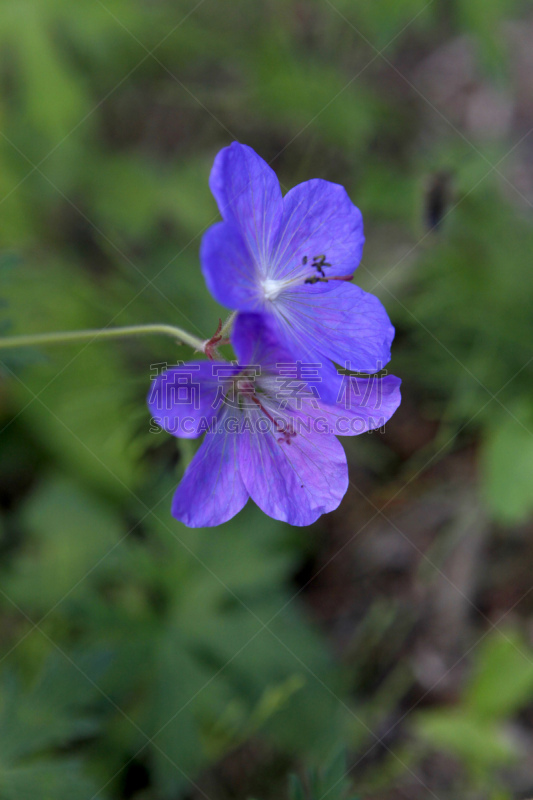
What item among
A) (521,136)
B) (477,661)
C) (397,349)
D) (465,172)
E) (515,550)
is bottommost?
(477,661)

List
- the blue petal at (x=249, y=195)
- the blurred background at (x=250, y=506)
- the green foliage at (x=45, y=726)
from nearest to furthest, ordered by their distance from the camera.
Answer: the blue petal at (x=249, y=195), the green foliage at (x=45, y=726), the blurred background at (x=250, y=506)

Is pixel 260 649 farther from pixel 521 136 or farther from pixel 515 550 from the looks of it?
pixel 521 136

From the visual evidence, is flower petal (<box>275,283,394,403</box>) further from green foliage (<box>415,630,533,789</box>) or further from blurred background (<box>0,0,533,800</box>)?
green foliage (<box>415,630,533,789</box>)

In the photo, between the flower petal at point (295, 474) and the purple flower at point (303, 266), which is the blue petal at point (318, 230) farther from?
the flower petal at point (295, 474)

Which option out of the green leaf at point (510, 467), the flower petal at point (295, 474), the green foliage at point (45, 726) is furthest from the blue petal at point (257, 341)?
the green leaf at point (510, 467)

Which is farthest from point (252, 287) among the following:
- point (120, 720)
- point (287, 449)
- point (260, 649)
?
point (120, 720)
